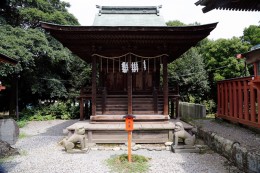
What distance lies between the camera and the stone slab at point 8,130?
748 cm

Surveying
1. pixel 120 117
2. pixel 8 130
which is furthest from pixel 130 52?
pixel 8 130

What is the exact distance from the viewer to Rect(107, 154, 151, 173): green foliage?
6026 millimetres

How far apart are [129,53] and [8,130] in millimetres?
5443

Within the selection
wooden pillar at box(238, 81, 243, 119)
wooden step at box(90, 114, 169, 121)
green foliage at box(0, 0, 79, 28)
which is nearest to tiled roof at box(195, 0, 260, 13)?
wooden step at box(90, 114, 169, 121)

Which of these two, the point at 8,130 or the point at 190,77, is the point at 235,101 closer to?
the point at 8,130

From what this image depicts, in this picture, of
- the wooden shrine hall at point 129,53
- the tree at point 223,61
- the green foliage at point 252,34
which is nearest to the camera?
the wooden shrine hall at point 129,53

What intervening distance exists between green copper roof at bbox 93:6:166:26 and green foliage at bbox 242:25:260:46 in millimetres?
19459

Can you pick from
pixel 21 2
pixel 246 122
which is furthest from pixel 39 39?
pixel 246 122

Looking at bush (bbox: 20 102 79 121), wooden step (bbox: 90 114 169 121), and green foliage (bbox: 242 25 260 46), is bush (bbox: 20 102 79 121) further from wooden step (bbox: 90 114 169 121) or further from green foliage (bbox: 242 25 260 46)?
green foliage (bbox: 242 25 260 46)

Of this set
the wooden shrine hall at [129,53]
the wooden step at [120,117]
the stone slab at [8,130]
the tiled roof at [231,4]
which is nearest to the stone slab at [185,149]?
the wooden shrine hall at [129,53]

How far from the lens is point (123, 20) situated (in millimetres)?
13586

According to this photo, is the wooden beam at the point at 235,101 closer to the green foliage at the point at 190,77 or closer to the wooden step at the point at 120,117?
the wooden step at the point at 120,117

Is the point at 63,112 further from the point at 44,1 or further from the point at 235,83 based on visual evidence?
the point at 235,83

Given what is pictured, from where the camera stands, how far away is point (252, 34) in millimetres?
30234
